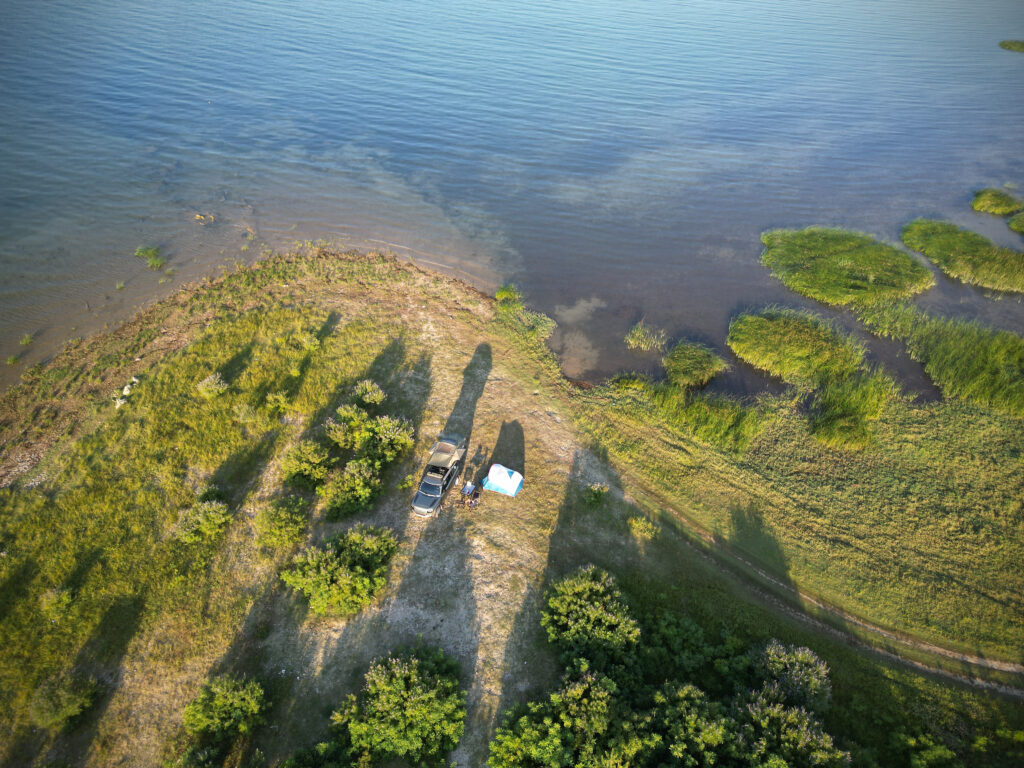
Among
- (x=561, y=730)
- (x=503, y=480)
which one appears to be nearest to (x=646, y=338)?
(x=503, y=480)

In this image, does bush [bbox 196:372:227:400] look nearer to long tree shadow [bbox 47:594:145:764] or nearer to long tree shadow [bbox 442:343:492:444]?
long tree shadow [bbox 47:594:145:764]

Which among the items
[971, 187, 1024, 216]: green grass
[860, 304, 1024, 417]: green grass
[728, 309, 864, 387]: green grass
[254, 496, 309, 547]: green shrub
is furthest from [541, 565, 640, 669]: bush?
[971, 187, 1024, 216]: green grass

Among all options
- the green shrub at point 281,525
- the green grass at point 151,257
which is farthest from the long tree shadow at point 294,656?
the green grass at point 151,257

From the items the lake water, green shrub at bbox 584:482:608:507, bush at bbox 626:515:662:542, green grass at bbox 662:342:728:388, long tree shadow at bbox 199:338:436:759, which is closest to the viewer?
long tree shadow at bbox 199:338:436:759

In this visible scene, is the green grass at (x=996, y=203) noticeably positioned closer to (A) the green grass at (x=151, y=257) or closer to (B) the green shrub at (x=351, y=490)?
(B) the green shrub at (x=351, y=490)

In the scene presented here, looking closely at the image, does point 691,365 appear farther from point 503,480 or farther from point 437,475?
point 437,475

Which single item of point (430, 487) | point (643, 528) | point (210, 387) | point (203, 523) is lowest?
point (643, 528)
